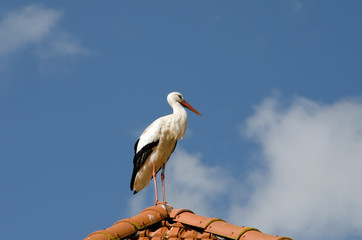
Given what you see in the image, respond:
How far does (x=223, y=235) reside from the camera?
7035 mm

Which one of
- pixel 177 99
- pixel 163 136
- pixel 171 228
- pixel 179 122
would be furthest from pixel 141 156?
pixel 171 228

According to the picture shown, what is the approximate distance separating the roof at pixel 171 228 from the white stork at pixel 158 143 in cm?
290

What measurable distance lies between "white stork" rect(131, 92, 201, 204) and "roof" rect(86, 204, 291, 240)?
290cm

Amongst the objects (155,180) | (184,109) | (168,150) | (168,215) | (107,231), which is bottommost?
(107,231)

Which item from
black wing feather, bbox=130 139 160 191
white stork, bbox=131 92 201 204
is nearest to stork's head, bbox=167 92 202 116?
white stork, bbox=131 92 201 204

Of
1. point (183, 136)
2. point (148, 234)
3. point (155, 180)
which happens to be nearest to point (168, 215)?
point (148, 234)

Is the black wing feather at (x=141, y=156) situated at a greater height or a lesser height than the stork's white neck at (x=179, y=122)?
lesser

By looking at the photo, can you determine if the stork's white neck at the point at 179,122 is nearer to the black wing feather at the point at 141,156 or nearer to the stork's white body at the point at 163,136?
the stork's white body at the point at 163,136

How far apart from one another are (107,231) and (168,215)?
2.50ft

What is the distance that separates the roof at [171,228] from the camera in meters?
6.97

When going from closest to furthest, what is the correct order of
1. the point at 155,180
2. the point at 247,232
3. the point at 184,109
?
the point at 247,232, the point at 155,180, the point at 184,109

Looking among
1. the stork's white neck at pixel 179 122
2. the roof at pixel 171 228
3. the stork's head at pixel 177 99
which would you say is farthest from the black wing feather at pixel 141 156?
the roof at pixel 171 228

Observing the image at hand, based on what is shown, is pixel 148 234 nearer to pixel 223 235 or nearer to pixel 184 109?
pixel 223 235

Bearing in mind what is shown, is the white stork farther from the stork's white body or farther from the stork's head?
the stork's head
